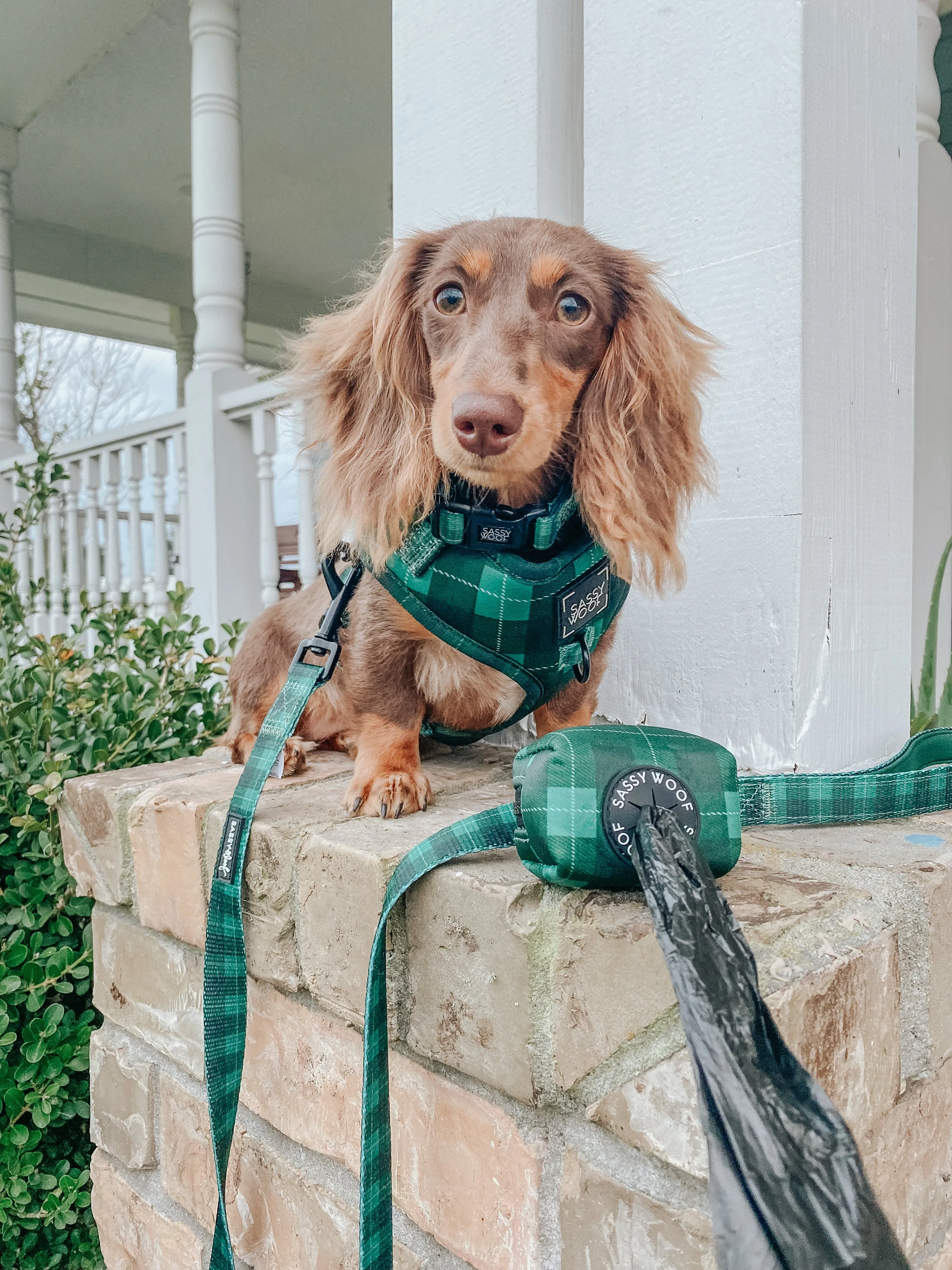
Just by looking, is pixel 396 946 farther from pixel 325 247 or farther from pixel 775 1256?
pixel 325 247

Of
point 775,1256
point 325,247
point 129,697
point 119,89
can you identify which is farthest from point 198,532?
point 325,247

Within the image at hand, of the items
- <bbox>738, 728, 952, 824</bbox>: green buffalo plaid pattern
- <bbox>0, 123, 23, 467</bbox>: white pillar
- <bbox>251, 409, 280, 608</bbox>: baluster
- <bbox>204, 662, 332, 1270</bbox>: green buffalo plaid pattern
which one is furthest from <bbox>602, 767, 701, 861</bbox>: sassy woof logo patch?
<bbox>0, 123, 23, 467</bbox>: white pillar

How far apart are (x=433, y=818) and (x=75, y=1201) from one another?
1.15 metres

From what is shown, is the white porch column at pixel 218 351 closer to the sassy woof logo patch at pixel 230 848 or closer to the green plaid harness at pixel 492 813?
the green plaid harness at pixel 492 813

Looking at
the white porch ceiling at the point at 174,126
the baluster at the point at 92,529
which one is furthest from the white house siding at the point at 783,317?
the baluster at the point at 92,529

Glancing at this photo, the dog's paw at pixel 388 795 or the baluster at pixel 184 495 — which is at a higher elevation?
the baluster at pixel 184 495

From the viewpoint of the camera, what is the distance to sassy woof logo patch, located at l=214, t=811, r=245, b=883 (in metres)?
0.95

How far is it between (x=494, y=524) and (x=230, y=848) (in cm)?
47

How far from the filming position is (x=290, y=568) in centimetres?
455

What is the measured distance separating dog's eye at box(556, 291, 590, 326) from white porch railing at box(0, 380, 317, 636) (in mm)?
1608

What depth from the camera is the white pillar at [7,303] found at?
14.8 ft

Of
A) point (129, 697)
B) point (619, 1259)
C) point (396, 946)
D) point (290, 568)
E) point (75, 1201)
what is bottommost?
point (75, 1201)

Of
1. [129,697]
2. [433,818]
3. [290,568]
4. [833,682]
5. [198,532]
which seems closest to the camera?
[433,818]

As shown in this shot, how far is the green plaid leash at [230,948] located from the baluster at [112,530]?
2978mm
